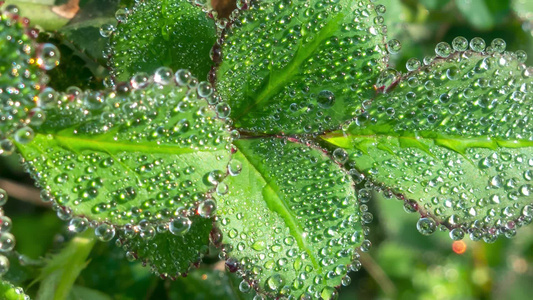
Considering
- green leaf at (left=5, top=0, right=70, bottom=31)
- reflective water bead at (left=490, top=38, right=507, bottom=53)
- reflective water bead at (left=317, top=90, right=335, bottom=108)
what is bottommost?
green leaf at (left=5, top=0, right=70, bottom=31)

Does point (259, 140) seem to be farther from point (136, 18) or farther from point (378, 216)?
point (378, 216)

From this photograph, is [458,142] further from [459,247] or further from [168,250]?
[459,247]

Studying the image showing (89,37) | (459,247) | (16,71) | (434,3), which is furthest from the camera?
(459,247)

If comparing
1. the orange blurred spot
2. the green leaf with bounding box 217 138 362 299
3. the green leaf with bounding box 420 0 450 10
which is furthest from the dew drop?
the orange blurred spot

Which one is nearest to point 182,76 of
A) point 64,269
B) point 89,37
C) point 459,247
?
point 89,37

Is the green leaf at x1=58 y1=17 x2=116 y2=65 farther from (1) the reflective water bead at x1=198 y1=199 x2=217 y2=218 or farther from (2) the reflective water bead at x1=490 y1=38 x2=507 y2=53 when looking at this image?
(2) the reflective water bead at x1=490 y1=38 x2=507 y2=53

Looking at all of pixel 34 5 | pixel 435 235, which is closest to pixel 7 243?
pixel 34 5
